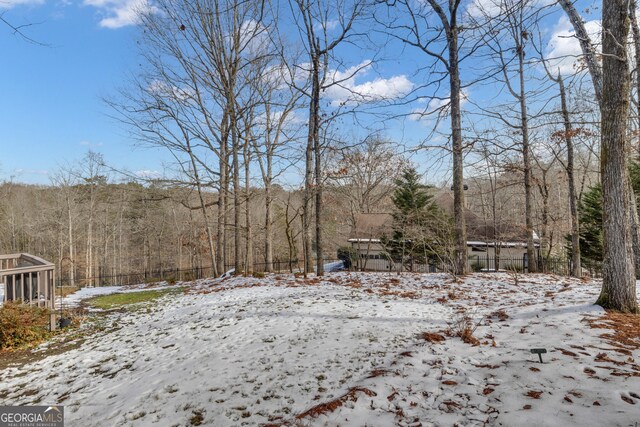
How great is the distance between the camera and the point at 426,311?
15.8 ft

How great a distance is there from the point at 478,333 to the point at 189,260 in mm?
32438

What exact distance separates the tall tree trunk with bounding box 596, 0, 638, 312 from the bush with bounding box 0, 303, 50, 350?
27.2 feet

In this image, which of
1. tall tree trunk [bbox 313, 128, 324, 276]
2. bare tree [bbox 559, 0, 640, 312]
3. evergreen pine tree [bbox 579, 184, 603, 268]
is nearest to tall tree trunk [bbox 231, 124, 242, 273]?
tall tree trunk [bbox 313, 128, 324, 276]

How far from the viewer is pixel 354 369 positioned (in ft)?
9.84

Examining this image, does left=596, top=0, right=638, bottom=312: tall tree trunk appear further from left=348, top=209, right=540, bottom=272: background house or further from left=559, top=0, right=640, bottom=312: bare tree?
left=348, top=209, right=540, bottom=272: background house

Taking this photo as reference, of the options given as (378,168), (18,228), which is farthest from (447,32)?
(18,228)

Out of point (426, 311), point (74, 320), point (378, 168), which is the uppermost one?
point (378, 168)

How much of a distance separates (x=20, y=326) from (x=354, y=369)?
5089mm

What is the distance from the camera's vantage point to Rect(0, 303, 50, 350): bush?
177 inches

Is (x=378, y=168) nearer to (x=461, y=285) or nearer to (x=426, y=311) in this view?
(x=461, y=285)

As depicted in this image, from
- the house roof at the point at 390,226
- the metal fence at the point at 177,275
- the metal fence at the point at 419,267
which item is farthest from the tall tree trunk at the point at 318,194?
the house roof at the point at 390,226

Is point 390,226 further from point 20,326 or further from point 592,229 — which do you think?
point 20,326

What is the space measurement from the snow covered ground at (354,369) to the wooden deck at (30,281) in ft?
6.05

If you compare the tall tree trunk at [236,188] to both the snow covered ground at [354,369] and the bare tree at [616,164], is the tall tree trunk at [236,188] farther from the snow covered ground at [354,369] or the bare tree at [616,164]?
the bare tree at [616,164]
